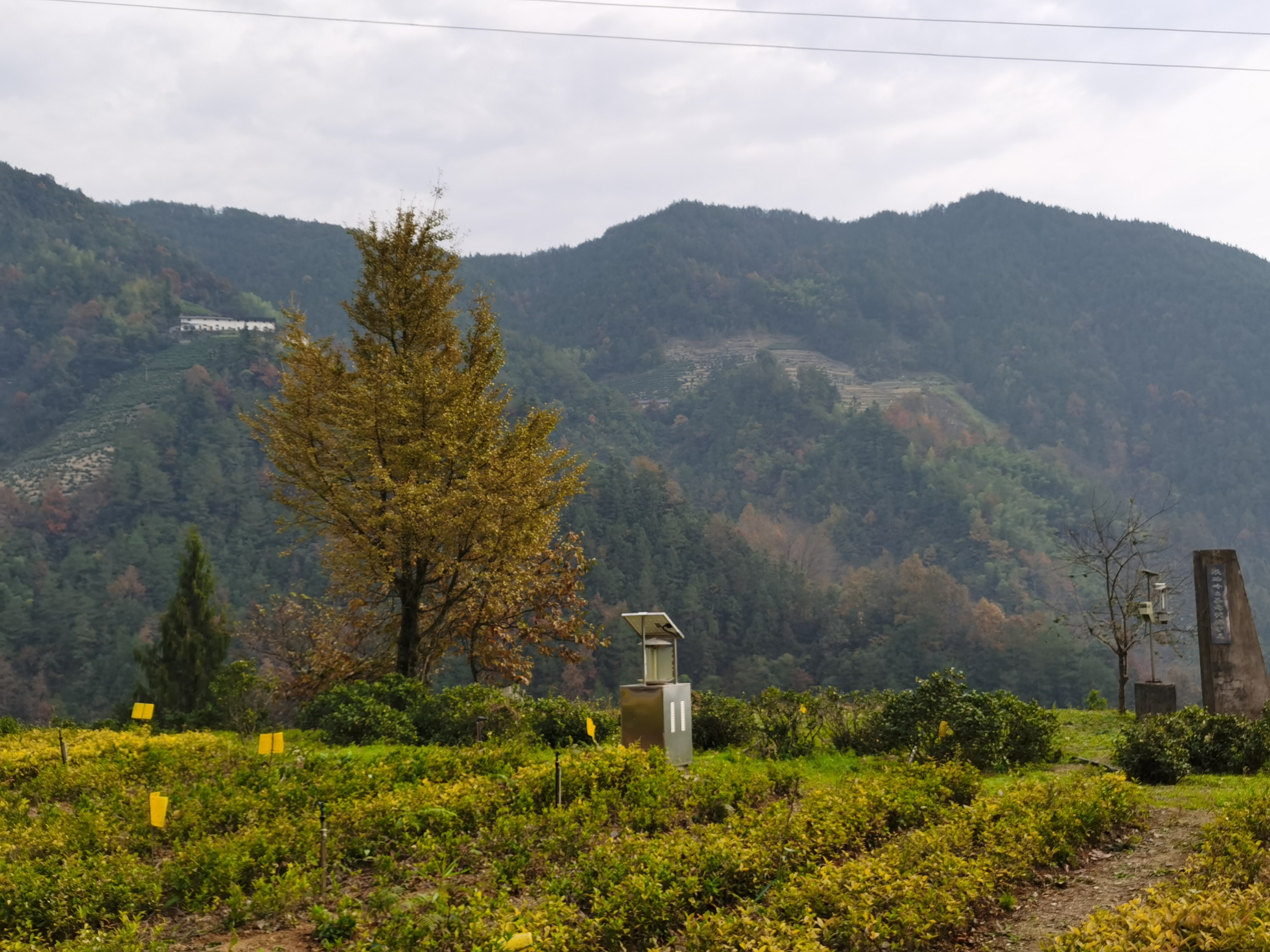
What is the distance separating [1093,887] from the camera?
6.27 m

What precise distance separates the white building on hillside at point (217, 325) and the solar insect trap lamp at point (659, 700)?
76.1 metres

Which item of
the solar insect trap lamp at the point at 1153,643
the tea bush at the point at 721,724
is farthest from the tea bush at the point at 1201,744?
the tea bush at the point at 721,724

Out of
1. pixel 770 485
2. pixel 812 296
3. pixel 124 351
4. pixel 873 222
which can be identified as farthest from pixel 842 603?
pixel 873 222

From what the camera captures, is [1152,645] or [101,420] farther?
[101,420]

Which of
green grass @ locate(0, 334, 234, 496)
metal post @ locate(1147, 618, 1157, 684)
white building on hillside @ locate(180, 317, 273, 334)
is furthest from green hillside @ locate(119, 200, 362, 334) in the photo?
metal post @ locate(1147, 618, 1157, 684)

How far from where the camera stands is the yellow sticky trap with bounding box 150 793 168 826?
6582mm

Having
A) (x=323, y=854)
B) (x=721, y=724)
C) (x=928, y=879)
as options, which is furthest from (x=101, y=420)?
(x=928, y=879)

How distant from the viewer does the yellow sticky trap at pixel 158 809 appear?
21.6ft

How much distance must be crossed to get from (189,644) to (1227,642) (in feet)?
71.2

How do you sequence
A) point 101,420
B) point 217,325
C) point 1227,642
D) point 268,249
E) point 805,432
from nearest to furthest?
point 1227,642, point 101,420, point 217,325, point 805,432, point 268,249

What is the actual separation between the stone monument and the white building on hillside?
76.6 metres

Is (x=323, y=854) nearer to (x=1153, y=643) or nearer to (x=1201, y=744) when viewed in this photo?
(x=1201, y=744)

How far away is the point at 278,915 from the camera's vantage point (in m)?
5.89

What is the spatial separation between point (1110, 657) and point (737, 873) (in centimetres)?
5634
